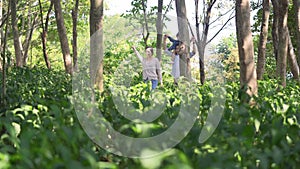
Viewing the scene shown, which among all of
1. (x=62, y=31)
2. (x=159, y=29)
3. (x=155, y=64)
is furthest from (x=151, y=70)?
(x=159, y=29)

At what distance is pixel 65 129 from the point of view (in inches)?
123

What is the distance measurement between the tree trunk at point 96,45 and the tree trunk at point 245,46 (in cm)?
190

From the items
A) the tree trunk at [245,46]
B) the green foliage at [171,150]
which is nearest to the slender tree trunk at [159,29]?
the tree trunk at [245,46]

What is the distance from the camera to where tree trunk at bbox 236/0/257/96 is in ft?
22.5

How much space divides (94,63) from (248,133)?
4.18 meters

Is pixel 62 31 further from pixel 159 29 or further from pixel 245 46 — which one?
pixel 159 29

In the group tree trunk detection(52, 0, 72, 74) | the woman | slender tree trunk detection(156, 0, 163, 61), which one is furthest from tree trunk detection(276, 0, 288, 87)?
slender tree trunk detection(156, 0, 163, 61)

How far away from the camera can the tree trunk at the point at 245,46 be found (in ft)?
22.5

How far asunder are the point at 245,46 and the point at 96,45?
2025mm

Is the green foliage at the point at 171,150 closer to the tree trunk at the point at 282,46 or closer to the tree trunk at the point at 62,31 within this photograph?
the tree trunk at the point at 282,46

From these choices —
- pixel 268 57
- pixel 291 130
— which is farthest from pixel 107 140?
pixel 268 57

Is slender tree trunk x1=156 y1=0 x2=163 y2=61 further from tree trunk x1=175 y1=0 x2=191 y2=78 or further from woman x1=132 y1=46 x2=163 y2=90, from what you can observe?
woman x1=132 y1=46 x2=163 y2=90

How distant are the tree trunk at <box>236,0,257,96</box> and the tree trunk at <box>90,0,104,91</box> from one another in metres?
1.90

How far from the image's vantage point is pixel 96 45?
7.38 m
